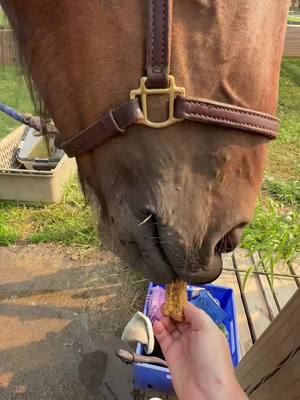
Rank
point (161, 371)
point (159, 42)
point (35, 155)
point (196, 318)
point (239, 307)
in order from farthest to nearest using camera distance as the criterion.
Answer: point (35, 155), point (239, 307), point (161, 371), point (196, 318), point (159, 42)

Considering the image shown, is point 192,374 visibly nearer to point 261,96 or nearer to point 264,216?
point 261,96

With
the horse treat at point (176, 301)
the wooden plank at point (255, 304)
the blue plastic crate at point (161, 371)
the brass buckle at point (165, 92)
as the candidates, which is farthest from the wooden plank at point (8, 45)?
the wooden plank at point (255, 304)

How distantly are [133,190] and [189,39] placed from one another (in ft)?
1.23

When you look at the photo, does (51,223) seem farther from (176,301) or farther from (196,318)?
(196,318)

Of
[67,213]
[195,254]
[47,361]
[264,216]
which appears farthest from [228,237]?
[67,213]

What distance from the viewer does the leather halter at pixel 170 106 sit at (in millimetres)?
935

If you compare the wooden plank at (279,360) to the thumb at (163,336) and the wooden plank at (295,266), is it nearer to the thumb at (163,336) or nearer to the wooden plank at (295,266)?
the thumb at (163,336)

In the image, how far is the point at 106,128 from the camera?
102cm

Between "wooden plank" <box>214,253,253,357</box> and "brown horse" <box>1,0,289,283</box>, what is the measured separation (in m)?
1.38

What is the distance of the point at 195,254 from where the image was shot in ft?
3.47

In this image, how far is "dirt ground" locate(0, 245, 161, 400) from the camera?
7.54 ft

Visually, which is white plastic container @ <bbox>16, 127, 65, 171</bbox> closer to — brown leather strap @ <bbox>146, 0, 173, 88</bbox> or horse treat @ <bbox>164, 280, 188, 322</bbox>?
horse treat @ <bbox>164, 280, 188, 322</bbox>

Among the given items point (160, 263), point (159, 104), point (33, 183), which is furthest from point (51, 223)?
point (159, 104)

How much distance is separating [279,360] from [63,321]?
194 cm
